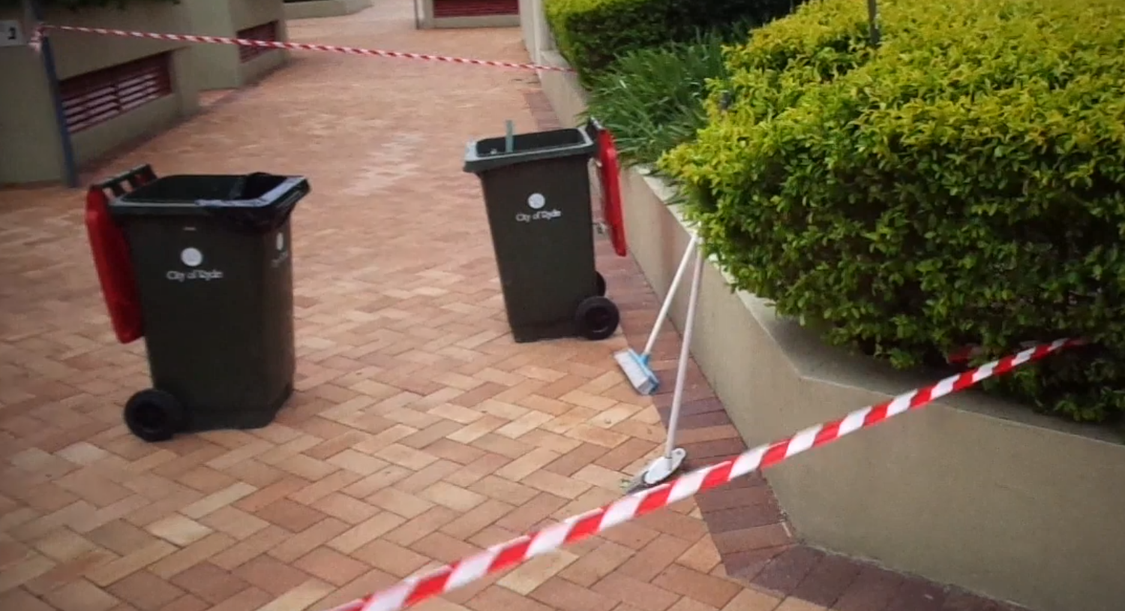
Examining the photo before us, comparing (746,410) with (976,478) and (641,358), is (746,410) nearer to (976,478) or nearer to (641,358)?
(641,358)

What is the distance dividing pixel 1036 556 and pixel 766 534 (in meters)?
0.86

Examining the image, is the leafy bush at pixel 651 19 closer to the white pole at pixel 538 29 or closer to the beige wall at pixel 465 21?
the white pole at pixel 538 29

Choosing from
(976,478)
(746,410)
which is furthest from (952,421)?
(746,410)

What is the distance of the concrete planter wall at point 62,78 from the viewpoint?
374 inches

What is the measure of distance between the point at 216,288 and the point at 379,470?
0.97 m

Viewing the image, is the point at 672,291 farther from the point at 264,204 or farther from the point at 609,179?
the point at 264,204

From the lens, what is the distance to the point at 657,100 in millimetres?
6695

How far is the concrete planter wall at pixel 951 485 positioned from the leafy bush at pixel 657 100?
2486 millimetres

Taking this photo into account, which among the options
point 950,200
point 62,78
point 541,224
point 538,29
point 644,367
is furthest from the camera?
point 538,29

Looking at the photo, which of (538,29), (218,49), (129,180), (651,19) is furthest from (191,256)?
(218,49)

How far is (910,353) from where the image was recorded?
3.23 m

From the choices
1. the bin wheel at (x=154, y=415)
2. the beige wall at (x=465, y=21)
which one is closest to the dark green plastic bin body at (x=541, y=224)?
the bin wheel at (x=154, y=415)

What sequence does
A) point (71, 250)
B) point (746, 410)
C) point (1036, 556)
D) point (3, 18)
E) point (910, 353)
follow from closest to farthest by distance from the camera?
point (1036, 556) → point (910, 353) → point (746, 410) → point (71, 250) → point (3, 18)

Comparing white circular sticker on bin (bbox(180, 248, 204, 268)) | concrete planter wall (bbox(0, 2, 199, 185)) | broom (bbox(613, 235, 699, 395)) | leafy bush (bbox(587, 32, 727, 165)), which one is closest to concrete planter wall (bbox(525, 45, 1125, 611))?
broom (bbox(613, 235, 699, 395))
